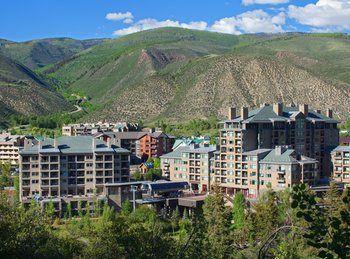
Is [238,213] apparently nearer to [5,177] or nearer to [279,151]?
[279,151]

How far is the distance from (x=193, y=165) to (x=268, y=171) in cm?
1259

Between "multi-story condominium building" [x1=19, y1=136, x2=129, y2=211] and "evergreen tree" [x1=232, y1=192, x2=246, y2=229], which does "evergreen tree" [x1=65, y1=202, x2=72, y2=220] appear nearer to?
"multi-story condominium building" [x1=19, y1=136, x2=129, y2=211]

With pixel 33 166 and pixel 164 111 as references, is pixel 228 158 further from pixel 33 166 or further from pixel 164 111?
pixel 164 111

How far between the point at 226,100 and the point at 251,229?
100127 mm

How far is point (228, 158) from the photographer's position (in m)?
67.6

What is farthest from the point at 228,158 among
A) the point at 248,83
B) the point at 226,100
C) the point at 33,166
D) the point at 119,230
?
the point at 248,83

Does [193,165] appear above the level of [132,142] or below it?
below

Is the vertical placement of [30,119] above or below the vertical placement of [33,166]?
above

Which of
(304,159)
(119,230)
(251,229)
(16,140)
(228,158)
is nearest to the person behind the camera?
(119,230)

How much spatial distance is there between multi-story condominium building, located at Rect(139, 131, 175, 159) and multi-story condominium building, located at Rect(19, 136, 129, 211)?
2888cm

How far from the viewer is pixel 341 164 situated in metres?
70.8

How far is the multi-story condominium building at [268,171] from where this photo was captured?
200ft

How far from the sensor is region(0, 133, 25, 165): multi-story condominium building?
96.3 meters

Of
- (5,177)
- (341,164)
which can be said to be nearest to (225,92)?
(341,164)
